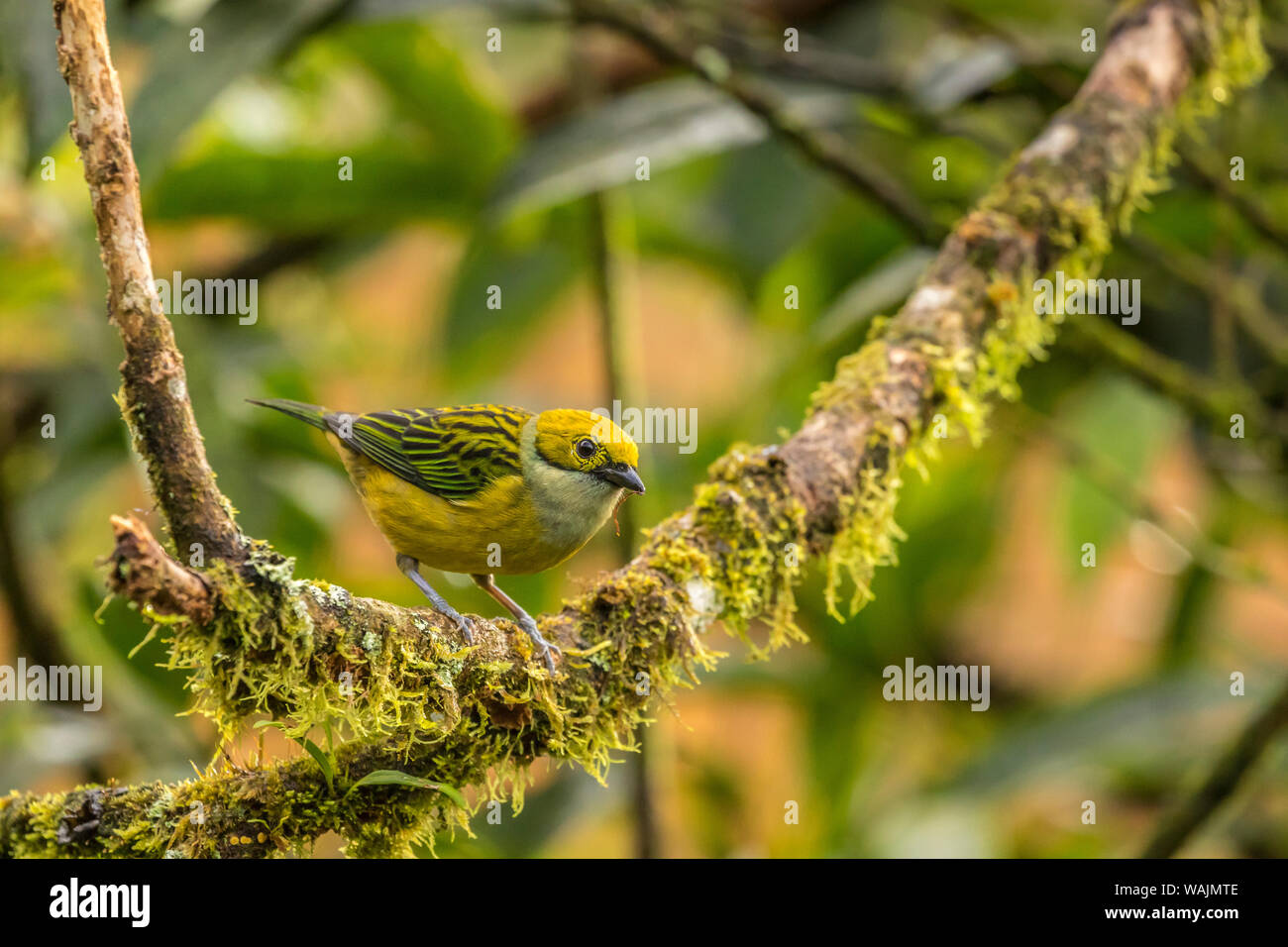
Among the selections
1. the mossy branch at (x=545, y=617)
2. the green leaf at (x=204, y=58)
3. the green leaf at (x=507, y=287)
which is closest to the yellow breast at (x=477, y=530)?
the mossy branch at (x=545, y=617)

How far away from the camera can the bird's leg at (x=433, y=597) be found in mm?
1607

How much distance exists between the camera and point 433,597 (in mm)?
1896

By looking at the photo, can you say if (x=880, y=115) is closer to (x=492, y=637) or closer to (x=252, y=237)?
(x=492, y=637)

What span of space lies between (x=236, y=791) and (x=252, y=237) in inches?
158

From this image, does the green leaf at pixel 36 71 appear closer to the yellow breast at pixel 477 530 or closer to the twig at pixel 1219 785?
the yellow breast at pixel 477 530

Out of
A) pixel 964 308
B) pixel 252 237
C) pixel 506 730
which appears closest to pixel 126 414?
pixel 506 730

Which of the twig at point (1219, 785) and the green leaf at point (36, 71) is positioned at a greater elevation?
the green leaf at point (36, 71)

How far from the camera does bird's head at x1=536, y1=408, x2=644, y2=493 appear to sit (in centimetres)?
206

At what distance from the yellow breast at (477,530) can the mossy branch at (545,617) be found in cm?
23

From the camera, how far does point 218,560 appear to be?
4.24 ft

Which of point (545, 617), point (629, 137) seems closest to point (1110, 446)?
point (629, 137)

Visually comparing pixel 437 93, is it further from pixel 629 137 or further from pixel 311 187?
pixel 629 137

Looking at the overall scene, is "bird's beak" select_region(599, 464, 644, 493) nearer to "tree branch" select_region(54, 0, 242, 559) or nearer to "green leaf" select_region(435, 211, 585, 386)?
"tree branch" select_region(54, 0, 242, 559)

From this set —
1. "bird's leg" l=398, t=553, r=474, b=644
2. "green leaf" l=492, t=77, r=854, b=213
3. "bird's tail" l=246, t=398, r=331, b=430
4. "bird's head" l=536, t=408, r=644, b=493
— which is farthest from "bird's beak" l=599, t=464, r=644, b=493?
"green leaf" l=492, t=77, r=854, b=213
